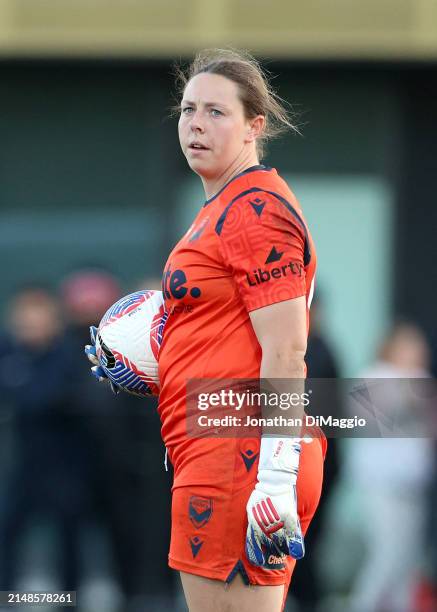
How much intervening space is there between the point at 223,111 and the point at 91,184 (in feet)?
16.3

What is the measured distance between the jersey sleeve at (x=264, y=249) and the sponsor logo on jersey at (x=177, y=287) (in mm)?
129

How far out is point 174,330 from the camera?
3.53 metres

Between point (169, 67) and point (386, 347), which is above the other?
point (169, 67)

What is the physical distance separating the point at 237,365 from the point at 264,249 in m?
0.32

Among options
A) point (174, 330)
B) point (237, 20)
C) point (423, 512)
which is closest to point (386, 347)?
point (423, 512)

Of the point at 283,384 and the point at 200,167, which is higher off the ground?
the point at 200,167

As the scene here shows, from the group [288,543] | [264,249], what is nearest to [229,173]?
[264,249]

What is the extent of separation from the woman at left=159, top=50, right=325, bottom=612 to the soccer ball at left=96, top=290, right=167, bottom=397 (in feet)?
0.24

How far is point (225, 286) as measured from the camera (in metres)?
3.41

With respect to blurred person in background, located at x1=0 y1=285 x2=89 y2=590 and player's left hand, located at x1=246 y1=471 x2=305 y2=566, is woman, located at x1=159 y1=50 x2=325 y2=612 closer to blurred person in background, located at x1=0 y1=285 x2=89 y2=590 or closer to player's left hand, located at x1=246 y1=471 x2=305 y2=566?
player's left hand, located at x1=246 y1=471 x2=305 y2=566

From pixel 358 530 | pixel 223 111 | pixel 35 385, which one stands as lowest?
pixel 358 530

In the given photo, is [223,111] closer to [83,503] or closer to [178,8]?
[83,503]

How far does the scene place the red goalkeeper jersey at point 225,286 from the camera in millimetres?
3338

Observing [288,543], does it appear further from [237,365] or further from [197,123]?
[197,123]
